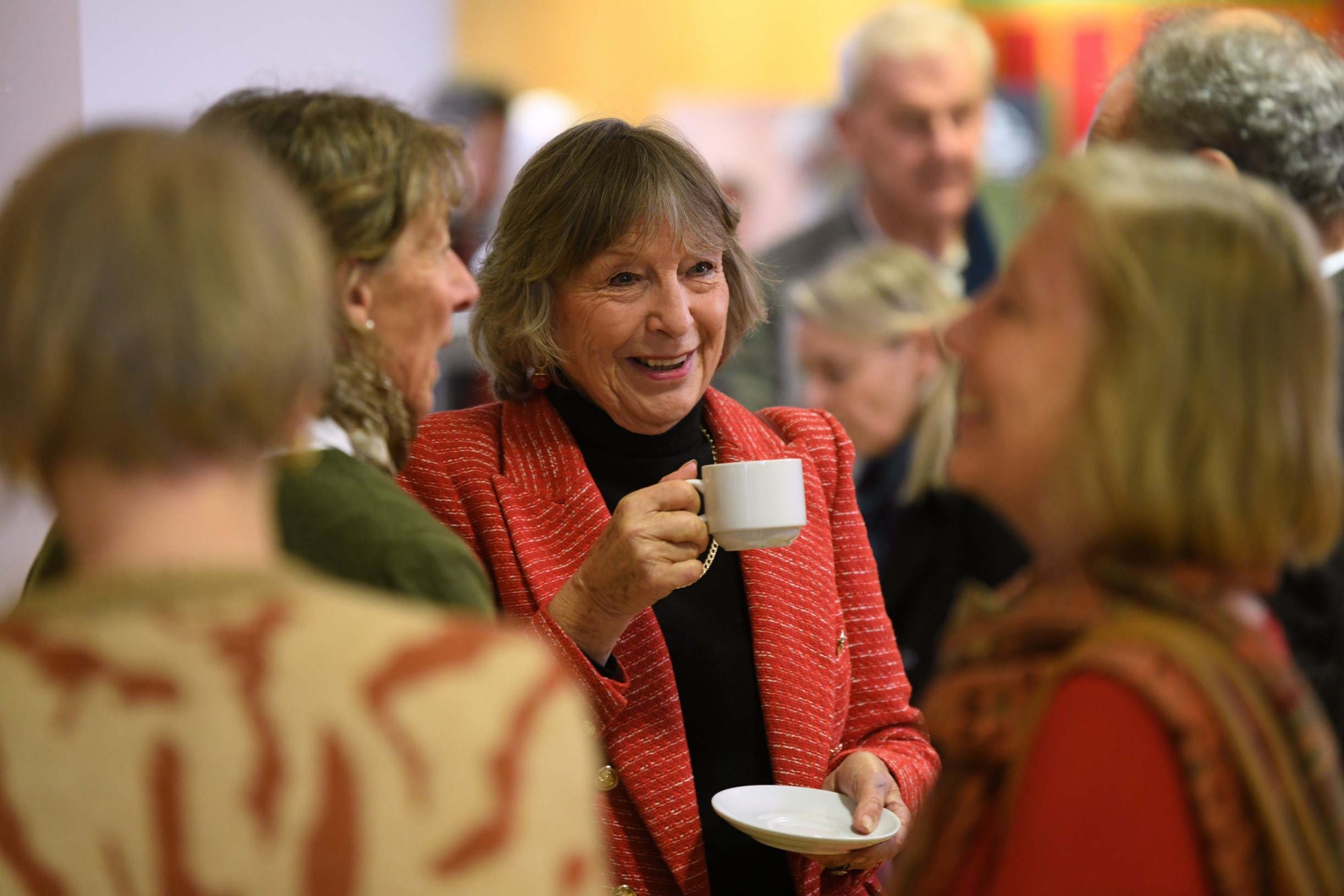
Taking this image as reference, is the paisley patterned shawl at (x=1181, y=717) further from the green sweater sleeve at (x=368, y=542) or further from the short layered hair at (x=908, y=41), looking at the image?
the short layered hair at (x=908, y=41)

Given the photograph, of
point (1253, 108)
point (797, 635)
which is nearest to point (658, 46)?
point (1253, 108)

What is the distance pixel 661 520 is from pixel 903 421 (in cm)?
201

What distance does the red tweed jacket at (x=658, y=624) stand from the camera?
1.85 m

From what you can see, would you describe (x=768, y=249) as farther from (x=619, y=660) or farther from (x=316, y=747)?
(x=316, y=747)

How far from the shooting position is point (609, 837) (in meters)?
1.85

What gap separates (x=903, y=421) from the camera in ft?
12.0

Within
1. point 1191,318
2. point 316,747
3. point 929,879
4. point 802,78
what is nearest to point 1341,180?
point 1191,318

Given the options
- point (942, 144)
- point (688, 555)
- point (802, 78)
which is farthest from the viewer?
point (802, 78)

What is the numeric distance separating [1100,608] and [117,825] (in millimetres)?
759

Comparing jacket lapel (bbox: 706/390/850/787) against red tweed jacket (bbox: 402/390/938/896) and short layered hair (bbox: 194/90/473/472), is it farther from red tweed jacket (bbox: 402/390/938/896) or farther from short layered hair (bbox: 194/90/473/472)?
short layered hair (bbox: 194/90/473/472)

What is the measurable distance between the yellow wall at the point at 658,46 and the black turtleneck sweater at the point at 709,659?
5260 millimetres

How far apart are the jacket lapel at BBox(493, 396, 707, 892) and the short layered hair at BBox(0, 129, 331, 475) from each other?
0.93 metres

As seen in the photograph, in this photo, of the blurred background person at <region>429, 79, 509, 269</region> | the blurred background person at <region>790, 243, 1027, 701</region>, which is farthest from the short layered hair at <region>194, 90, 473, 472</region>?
the blurred background person at <region>429, 79, 509, 269</region>

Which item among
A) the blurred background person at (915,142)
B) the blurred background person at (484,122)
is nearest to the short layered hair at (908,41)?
the blurred background person at (915,142)
